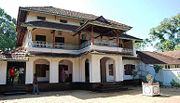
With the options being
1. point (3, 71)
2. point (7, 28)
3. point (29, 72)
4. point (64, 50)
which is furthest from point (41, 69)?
point (7, 28)

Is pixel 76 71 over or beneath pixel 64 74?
over

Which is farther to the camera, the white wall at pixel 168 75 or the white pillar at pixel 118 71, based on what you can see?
the white wall at pixel 168 75

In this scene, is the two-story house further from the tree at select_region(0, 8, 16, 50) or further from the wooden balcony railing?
the tree at select_region(0, 8, 16, 50)

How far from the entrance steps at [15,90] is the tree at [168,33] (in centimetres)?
3520

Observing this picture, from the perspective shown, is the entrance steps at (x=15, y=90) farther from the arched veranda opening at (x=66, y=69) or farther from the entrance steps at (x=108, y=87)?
the entrance steps at (x=108, y=87)

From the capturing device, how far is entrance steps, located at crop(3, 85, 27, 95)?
50.5 ft

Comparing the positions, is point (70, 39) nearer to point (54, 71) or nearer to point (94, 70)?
point (54, 71)

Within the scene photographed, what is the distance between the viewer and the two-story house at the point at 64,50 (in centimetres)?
1695

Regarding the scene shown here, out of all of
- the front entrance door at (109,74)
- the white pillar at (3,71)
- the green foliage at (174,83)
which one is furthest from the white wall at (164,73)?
the white pillar at (3,71)

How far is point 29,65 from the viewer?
16938mm

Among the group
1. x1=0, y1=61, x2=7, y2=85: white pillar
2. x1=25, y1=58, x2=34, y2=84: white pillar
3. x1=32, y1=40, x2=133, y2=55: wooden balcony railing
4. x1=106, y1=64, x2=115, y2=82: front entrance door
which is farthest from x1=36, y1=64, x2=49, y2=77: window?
x1=106, y1=64, x2=115, y2=82: front entrance door

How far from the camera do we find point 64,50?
18.7m

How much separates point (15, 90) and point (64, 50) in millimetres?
5581

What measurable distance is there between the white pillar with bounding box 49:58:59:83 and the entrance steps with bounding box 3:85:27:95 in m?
2.47
